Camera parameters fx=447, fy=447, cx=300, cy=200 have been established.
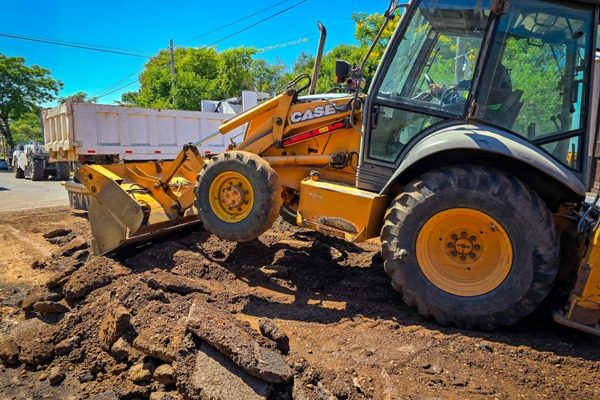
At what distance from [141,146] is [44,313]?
7938 millimetres

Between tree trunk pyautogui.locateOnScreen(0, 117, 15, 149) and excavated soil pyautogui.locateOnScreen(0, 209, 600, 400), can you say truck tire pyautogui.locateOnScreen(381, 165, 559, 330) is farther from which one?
tree trunk pyautogui.locateOnScreen(0, 117, 15, 149)

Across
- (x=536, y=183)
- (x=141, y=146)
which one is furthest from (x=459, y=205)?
(x=141, y=146)

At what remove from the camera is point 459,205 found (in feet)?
11.0

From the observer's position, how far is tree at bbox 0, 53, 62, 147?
101 ft

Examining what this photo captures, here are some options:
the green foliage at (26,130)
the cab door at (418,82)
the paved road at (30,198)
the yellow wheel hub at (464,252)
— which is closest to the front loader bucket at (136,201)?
the cab door at (418,82)

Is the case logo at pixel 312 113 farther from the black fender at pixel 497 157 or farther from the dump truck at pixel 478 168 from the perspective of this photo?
the black fender at pixel 497 157

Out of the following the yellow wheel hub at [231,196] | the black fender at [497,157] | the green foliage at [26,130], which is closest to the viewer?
the black fender at [497,157]

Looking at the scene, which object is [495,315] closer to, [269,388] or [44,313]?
[269,388]

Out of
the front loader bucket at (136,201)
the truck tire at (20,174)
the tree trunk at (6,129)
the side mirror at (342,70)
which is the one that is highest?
the tree trunk at (6,129)

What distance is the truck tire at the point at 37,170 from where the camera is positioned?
1941cm

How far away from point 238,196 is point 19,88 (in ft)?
112

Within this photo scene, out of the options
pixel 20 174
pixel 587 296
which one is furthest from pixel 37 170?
pixel 587 296

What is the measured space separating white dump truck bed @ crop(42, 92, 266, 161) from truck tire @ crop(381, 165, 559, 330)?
8.20 m

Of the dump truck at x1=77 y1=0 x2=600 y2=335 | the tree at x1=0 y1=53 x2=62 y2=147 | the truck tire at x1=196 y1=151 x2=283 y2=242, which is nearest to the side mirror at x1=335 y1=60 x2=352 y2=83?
the dump truck at x1=77 y1=0 x2=600 y2=335
